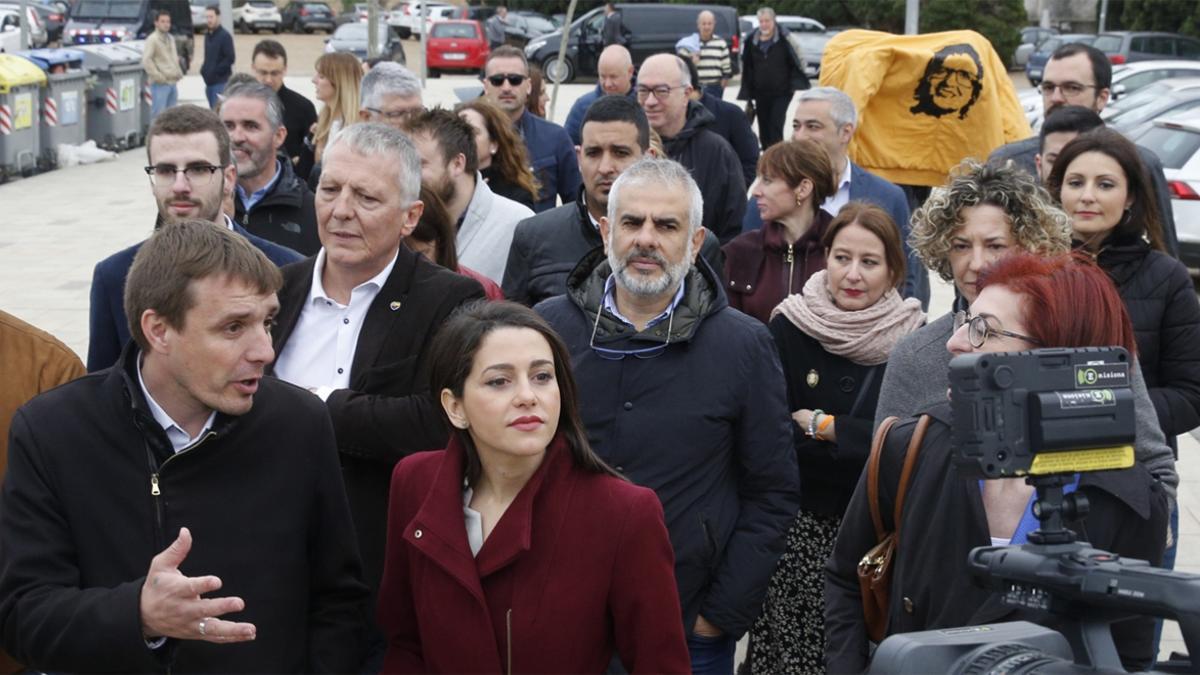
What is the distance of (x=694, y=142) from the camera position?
8.25 m

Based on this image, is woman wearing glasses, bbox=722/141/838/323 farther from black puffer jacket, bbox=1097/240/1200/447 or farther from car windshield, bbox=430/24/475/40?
car windshield, bbox=430/24/475/40

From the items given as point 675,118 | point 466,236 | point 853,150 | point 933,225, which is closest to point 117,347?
point 466,236

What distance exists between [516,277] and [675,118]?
120 inches

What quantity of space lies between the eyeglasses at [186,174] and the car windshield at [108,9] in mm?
35126

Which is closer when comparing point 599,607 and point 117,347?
point 599,607

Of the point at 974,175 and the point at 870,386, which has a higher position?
the point at 974,175

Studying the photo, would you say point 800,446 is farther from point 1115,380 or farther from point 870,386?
point 1115,380

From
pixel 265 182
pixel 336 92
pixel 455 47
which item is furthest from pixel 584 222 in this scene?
pixel 455 47

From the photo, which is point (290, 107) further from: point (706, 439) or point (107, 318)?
point (706, 439)

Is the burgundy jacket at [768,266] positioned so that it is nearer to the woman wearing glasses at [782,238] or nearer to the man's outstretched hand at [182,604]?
the woman wearing glasses at [782,238]

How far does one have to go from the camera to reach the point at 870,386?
15.6 ft

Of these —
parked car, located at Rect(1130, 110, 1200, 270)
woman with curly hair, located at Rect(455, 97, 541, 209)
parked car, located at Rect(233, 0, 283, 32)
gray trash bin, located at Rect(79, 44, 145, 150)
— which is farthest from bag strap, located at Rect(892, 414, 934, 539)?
parked car, located at Rect(233, 0, 283, 32)

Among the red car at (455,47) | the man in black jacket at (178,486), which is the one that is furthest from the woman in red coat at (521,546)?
the red car at (455,47)

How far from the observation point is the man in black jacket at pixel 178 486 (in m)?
3.09
